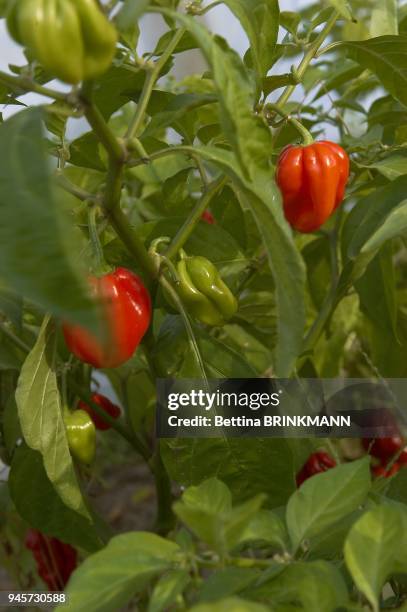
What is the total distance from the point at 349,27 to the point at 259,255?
465mm

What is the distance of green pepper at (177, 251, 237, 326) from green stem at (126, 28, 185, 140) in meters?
0.14

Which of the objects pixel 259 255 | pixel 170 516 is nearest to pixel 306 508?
pixel 170 516

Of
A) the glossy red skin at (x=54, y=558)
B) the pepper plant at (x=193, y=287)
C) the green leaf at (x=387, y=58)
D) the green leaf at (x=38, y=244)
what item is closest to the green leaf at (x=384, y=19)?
the pepper plant at (x=193, y=287)

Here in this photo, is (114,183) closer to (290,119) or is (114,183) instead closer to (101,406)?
(290,119)

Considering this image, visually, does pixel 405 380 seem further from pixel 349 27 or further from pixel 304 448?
pixel 349 27

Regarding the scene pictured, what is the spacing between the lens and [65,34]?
1.56ft

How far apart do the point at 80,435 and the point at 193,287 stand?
7.8 inches

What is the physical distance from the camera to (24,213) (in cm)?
39

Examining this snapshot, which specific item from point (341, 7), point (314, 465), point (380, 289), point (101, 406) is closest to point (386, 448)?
point (314, 465)

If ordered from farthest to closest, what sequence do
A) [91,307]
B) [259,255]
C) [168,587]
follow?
[259,255] → [168,587] → [91,307]

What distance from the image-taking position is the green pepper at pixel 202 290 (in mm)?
727

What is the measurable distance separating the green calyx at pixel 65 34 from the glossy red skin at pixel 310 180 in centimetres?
30

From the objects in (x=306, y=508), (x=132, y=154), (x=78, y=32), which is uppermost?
(x=78, y=32)

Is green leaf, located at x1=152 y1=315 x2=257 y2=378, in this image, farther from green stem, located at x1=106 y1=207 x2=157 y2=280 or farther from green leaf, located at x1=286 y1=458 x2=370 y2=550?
green leaf, located at x1=286 y1=458 x2=370 y2=550
